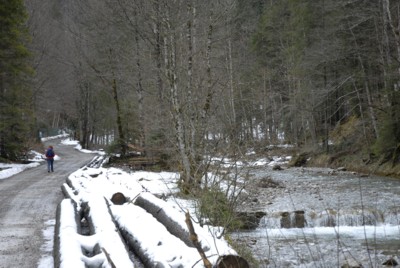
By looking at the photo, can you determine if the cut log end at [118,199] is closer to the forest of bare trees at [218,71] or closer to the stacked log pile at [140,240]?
the stacked log pile at [140,240]

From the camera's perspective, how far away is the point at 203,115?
48.2ft

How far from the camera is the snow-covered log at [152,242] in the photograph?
5911mm

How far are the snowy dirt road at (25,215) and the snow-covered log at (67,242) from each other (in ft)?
1.73

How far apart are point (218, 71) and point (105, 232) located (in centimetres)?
1211

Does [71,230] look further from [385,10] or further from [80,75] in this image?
[80,75]

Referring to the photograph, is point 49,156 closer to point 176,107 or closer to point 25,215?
point 176,107

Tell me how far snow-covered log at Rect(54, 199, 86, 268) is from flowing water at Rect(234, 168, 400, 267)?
9.21 ft

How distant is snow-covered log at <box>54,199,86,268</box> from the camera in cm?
620

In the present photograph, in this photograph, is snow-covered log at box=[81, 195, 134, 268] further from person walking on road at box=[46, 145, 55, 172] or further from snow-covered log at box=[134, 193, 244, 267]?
person walking on road at box=[46, 145, 55, 172]

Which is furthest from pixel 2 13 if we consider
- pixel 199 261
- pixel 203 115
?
pixel 199 261

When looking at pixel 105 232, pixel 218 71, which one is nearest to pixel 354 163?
pixel 218 71

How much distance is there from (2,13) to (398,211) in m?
22.0

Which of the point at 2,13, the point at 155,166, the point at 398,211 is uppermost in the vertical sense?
the point at 2,13

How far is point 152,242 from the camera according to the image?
7.05m
